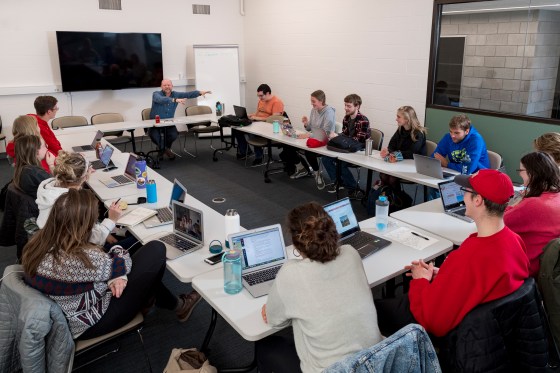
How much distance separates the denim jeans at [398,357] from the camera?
1.47m

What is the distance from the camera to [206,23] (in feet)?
29.3

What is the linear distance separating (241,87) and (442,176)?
6421 millimetres

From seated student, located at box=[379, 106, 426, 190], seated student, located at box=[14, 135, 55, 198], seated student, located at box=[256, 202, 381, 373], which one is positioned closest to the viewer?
seated student, located at box=[256, 202, 381, 373]

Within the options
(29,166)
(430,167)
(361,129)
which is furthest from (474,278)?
(361,129)

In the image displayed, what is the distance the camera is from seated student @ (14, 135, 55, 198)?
3.31 metres

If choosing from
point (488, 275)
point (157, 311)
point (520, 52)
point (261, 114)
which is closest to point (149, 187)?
point (157, 311)

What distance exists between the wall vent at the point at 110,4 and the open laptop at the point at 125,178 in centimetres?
488

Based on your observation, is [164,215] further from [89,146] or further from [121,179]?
[89,146]

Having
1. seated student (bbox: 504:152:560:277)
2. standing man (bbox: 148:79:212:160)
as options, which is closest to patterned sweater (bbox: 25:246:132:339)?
seated student (bbox: 504:152:560:277)

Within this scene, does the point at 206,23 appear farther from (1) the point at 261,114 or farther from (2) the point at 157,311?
(2) the point at 157,311

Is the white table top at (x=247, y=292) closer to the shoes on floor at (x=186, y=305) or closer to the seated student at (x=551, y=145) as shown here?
the shoes on floor at (x=186, y=305)

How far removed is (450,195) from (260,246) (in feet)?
5.21

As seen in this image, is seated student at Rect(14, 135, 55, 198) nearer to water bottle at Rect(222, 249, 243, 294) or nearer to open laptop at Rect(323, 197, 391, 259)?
water bottle at Rect(222, 249, 243, 294)

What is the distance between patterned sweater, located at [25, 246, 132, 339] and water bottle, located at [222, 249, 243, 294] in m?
0.54
